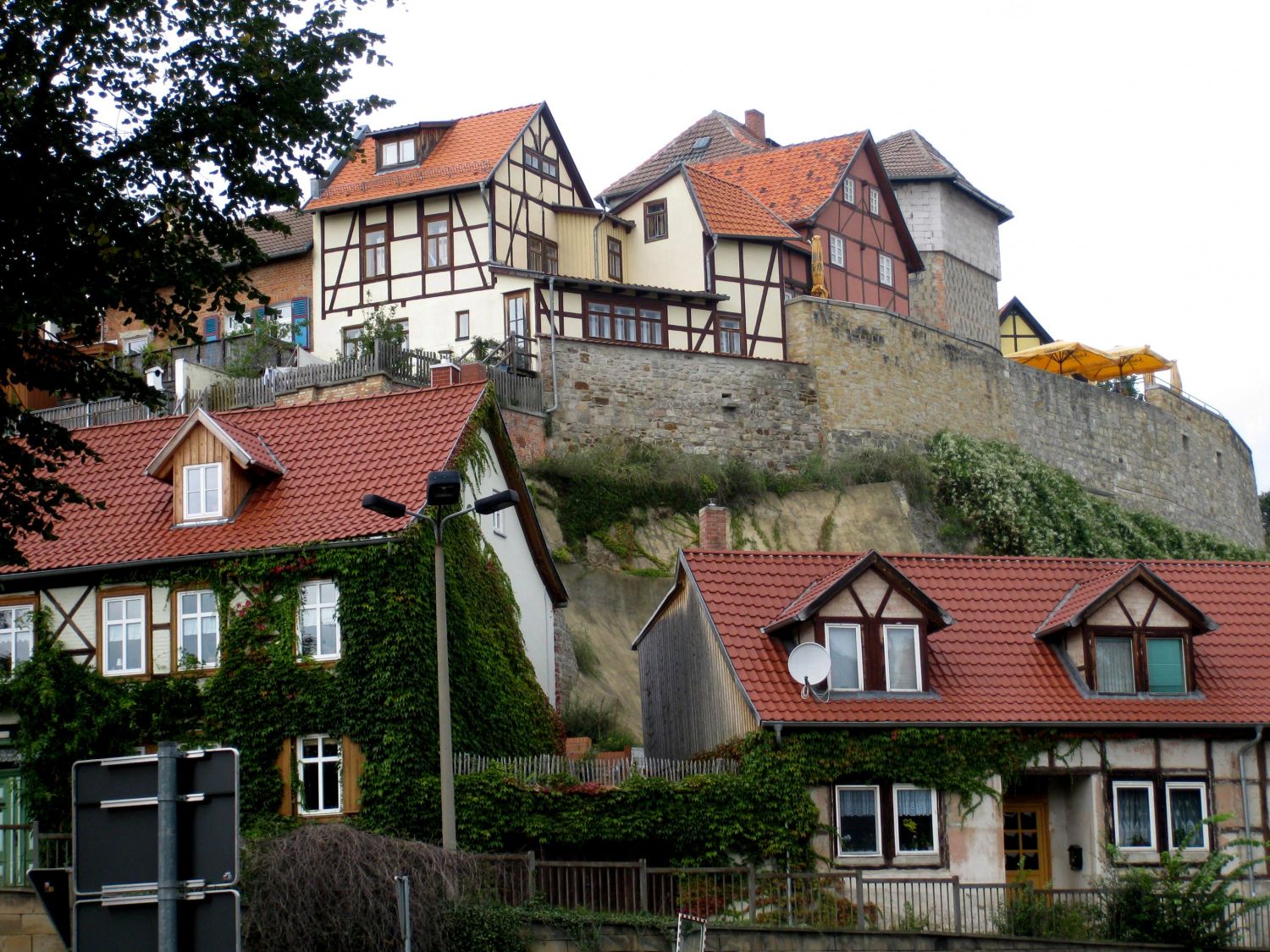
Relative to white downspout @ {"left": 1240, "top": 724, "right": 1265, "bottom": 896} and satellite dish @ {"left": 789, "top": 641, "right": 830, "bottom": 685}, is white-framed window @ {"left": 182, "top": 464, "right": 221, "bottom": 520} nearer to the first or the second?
satellite dish @ {"left": 789, "top": 641, "right": 830, "bottom": 685}

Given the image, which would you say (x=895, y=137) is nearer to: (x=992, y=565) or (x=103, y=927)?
(x=992, y=565)

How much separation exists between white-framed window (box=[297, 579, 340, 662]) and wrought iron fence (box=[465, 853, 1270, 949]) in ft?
15.6

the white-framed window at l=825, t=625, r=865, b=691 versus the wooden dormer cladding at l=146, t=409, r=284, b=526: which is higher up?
the wooden dormer cladding at l=146, t=409, r=284, b=526

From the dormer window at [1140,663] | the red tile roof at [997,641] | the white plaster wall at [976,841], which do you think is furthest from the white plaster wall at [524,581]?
the dormer window at [1140,663]

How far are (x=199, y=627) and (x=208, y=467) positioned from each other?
2.55 m

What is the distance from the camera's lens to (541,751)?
2766 cm

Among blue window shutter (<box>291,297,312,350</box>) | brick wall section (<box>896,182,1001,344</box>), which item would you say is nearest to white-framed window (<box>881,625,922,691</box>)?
blue window shutter (<box>291,297,312,350</box>)

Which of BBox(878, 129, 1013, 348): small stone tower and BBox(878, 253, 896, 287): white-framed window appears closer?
BBox(878, 253, 896, 287): white-framed window

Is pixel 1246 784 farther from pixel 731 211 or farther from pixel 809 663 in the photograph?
pixel 731 211

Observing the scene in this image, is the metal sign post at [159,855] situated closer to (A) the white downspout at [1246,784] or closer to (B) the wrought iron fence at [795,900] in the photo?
(B) the wrought iron fence at [795,900]

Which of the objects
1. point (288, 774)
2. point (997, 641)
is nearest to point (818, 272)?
point (997, 641)

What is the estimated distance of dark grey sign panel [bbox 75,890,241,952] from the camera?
6.59m

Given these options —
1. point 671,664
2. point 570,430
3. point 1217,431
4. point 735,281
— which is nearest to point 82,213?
point 671,664

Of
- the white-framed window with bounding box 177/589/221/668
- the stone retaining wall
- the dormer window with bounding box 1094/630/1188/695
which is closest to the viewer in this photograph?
the white-framed window with bounding box 177/589/221/668
